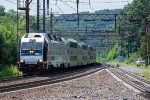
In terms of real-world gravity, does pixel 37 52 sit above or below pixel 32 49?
below

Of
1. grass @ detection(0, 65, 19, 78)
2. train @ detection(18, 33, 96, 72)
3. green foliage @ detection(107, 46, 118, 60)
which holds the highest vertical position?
train @ detection(18, 33, 96, 72)

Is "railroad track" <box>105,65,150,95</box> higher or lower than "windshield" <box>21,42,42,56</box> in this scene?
lower

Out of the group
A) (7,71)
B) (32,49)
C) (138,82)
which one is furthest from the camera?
(7,71)

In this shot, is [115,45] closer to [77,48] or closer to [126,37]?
[126,37]

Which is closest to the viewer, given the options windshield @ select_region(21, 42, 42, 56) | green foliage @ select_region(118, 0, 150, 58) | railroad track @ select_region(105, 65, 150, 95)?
railroad track @ select_region(105, 65, 150, 95)

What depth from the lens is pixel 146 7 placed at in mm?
130875

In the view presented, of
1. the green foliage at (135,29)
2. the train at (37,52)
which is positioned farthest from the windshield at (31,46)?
the green foliage at (135,29)

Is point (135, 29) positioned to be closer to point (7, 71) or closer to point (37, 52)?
point (7, 71)

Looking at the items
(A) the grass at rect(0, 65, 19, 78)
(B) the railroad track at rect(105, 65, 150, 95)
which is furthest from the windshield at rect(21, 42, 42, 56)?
(B) the railroad track at rect(105, 65, 150, 95)

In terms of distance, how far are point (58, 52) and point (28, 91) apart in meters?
25.3

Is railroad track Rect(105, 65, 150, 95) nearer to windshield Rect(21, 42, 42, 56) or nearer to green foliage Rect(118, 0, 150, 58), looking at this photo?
windshield Rect(21, 42, 42, 56)

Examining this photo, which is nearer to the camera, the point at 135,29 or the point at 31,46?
the point at 31,46

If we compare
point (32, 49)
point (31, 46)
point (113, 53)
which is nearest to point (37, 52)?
point (32, 49)

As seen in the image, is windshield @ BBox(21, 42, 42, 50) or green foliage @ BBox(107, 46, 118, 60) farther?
green foliage @ BBox(107, 46, 118, 60)
